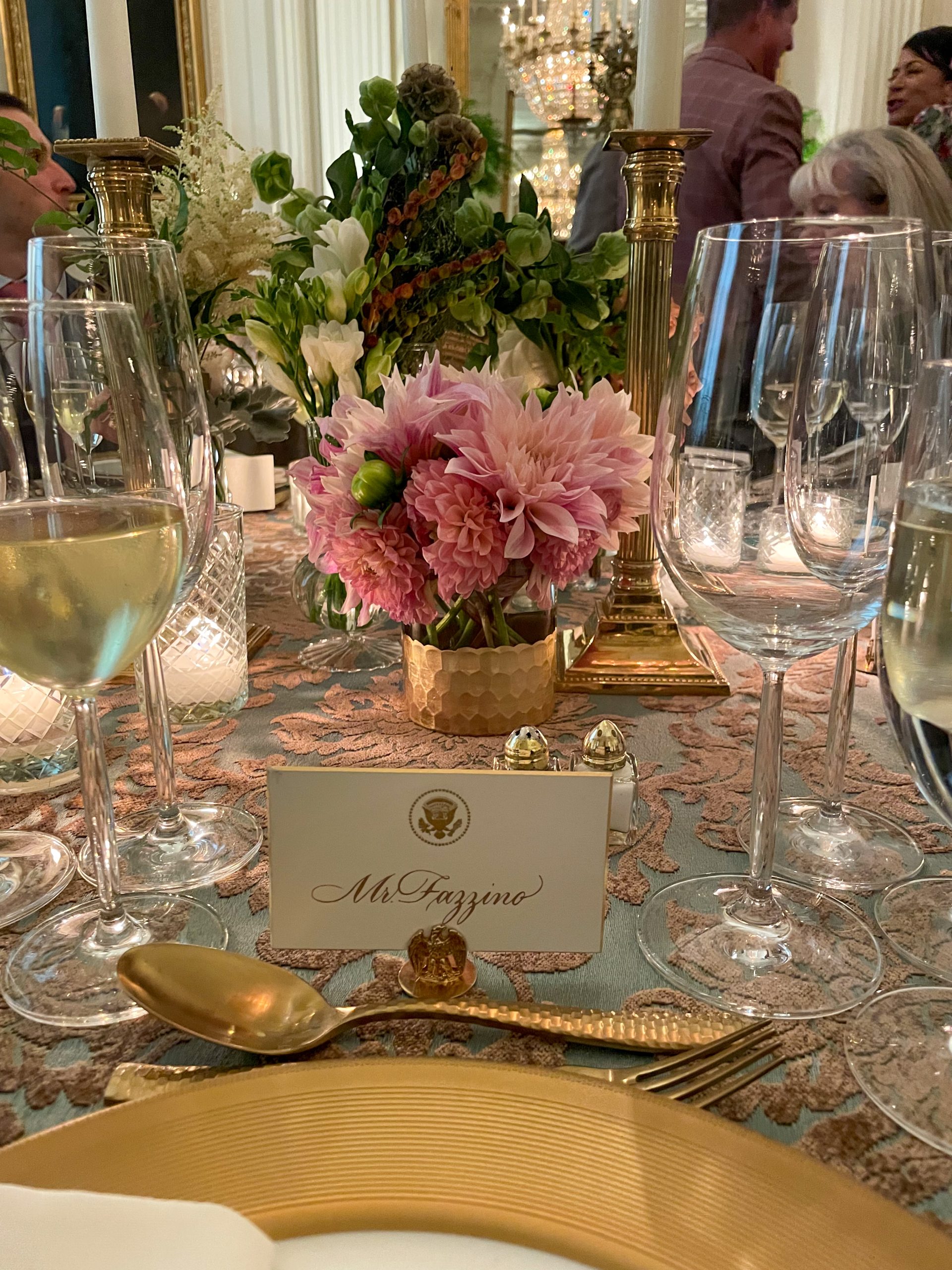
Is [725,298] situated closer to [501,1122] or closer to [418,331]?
[501,1122]

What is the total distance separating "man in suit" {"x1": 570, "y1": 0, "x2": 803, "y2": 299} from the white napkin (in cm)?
187

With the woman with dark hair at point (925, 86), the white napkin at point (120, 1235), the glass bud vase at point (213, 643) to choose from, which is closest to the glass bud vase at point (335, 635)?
the glass bud vase at point (213, 643)

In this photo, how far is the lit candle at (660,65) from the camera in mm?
791

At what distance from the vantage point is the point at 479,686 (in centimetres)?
74

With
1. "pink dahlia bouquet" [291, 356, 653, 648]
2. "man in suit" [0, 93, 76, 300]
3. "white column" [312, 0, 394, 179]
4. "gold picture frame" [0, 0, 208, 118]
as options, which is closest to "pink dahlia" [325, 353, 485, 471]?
"pink dahlia bouquet" [291, 356, 653, 648]

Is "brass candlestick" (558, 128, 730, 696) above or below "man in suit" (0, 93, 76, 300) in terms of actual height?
below

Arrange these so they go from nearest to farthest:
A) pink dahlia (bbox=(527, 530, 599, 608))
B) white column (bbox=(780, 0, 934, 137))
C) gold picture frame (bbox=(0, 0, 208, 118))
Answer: pink dahlia (bbox=(527, 530, 599, 608))
white column (bbox=(780, 0, 934, 137))
gold picture frame (bbox=(0, 0, 208, 118))

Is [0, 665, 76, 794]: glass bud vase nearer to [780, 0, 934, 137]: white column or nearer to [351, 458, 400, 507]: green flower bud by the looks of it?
[351, 458, 400, 507]: green flower bud

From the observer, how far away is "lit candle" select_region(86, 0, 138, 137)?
77cm

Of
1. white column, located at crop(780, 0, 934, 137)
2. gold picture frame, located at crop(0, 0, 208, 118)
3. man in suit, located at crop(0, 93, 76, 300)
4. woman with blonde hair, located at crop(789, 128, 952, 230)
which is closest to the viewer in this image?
man in suit, located at crop(0, 93, 76, 300)

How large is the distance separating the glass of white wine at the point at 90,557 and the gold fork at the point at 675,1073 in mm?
73

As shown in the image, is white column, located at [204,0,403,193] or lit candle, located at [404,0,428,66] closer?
lit candle, located at [404,0,428,66]

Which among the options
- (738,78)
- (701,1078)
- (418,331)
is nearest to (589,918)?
(701,1078)

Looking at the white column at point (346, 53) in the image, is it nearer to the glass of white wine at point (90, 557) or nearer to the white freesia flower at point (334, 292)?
the white freesia flower at point (334, 292)
